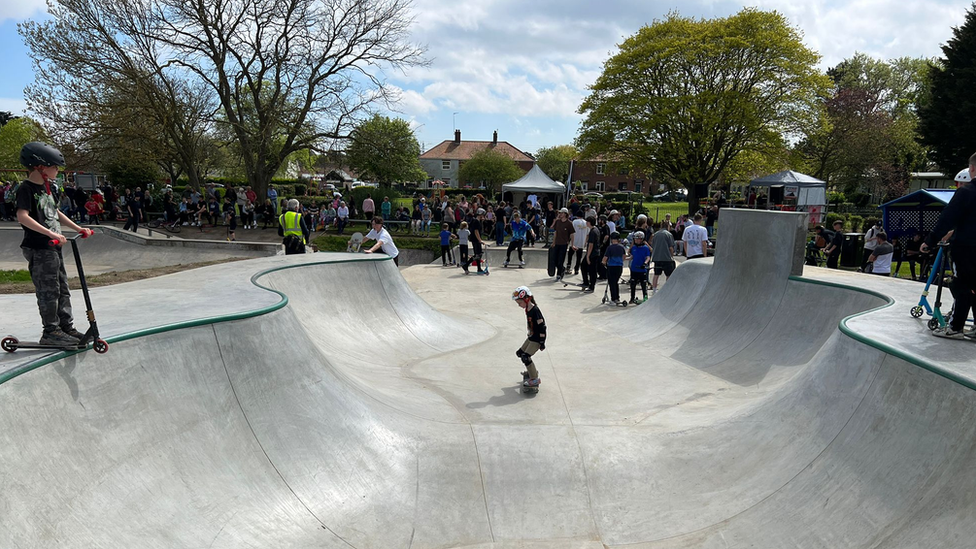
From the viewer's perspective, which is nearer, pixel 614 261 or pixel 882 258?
pixel 882 258

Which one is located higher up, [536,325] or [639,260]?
[639,260]

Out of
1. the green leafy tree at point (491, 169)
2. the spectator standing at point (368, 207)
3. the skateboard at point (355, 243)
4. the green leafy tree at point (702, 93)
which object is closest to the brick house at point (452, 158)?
the green leafy tree at point (491, 169)

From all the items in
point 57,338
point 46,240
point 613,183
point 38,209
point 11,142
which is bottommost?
point 57,338

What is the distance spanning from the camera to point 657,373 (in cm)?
831

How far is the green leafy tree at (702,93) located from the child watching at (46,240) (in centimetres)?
3466

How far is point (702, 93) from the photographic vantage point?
33.9 meters

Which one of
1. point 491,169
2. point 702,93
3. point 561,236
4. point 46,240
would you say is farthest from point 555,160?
point 46,240

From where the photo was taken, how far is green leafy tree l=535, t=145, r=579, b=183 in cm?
8625

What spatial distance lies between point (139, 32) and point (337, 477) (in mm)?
26266

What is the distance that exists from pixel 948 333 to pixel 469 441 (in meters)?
4.75

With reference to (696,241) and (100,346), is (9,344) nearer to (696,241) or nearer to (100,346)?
(100,346)

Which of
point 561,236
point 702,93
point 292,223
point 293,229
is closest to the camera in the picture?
point 292,223

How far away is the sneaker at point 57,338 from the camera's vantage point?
3.97 meters

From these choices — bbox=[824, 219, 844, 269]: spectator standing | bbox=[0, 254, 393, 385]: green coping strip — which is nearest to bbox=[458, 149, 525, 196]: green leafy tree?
bbox=[824, 219, 844, 269]: spectator standing
